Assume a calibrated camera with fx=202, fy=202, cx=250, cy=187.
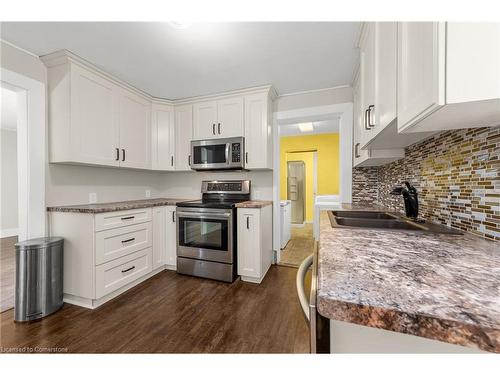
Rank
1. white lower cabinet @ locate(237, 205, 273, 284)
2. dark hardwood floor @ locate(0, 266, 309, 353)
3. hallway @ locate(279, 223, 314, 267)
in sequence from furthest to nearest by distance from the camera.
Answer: hallway @ locate(279, 223, 314, 267)
white lower cabinet @ locate(237, 205, 273, 284)
dark hardwood floor @ locate(0, 266, 309, 353)

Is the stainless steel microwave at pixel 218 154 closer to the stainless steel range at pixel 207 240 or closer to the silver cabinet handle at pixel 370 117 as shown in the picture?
the stainless steel range at pixel 207 240

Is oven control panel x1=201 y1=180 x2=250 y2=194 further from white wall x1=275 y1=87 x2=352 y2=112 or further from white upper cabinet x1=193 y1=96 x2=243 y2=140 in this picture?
white wall x1=275 y1=87 x2=352 y2=112

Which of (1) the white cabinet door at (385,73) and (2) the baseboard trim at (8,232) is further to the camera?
(2) the baseboard trim at (8,232)

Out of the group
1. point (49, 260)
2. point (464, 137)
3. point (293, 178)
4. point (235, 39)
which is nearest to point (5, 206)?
point (49, 260)

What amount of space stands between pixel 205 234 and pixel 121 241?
0.85m

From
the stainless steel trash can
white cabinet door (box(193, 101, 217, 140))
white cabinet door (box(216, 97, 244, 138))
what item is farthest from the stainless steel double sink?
the stainless steel trash can

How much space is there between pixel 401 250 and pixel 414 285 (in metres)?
0.29

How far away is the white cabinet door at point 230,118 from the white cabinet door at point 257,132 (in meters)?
0.09

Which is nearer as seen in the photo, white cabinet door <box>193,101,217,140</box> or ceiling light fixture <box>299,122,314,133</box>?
white cabinet door <box>193,101,217,140</box>

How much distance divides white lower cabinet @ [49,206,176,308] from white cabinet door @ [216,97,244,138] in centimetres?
138

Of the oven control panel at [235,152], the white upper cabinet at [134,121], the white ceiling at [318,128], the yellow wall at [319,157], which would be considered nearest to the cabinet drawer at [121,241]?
the white upper cabinet at [134,121]

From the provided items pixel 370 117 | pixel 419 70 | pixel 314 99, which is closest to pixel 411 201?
pixel 370 117

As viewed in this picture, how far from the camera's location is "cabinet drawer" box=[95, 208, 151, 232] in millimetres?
1846

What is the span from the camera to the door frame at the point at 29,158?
1.80 metres
